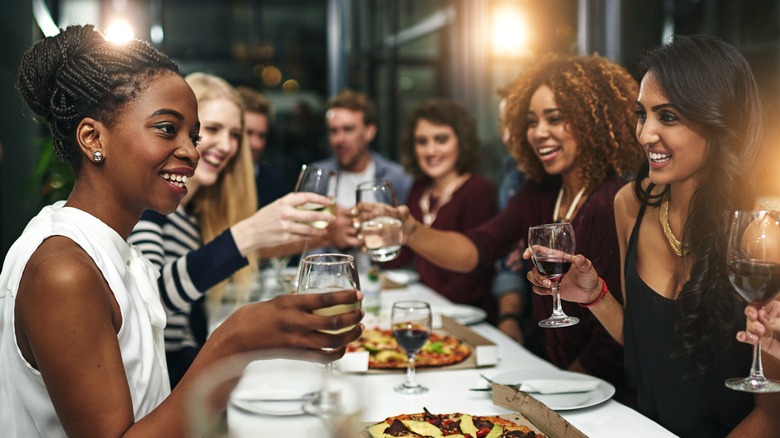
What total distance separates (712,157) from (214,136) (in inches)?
66.7

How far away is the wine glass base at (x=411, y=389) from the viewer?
5.35 feet

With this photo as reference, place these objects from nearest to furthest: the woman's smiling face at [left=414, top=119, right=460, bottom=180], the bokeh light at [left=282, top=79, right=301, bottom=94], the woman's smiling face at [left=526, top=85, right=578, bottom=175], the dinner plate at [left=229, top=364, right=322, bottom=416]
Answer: the dinner plate at [left=229, top=364, right=322, bottom=416], the woman's smiling face at [left=526, top=85, right=578, bottom=175], the woman's smiling face at [left=414, top=119, right=460, bottom=180], the bokeh light at [left=282, top=79, right=301, bottom=94]

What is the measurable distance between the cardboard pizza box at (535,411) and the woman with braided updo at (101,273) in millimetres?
499

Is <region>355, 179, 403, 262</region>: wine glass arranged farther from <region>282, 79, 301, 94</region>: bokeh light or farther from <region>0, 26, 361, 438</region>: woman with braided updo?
<region>282, 79, 301, 94</region>: bokeh light

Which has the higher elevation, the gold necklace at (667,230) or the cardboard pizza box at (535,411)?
the gold necklace at (667,230)

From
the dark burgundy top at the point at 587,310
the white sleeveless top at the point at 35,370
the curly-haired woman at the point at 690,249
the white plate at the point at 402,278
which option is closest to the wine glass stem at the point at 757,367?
the curly-haired woman at the point at 690,249

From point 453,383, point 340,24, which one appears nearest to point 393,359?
point 453,383

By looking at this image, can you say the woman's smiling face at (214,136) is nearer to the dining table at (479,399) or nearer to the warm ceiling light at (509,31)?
the dining table at (479,399)

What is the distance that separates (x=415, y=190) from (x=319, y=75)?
459cm

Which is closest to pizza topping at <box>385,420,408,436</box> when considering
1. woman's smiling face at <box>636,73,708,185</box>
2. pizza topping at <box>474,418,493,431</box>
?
pizza topping at <box>474,418,493,431</box>

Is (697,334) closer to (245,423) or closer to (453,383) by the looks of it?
(453,383)

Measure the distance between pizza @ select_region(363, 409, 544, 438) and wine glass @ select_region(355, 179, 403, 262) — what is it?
76 cm

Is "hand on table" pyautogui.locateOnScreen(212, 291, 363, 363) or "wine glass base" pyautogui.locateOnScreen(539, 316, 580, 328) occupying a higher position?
"hand on table" pyautogui.locateOnScreen(212, 291, 363, 363)

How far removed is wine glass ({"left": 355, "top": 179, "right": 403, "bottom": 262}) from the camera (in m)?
2.06
